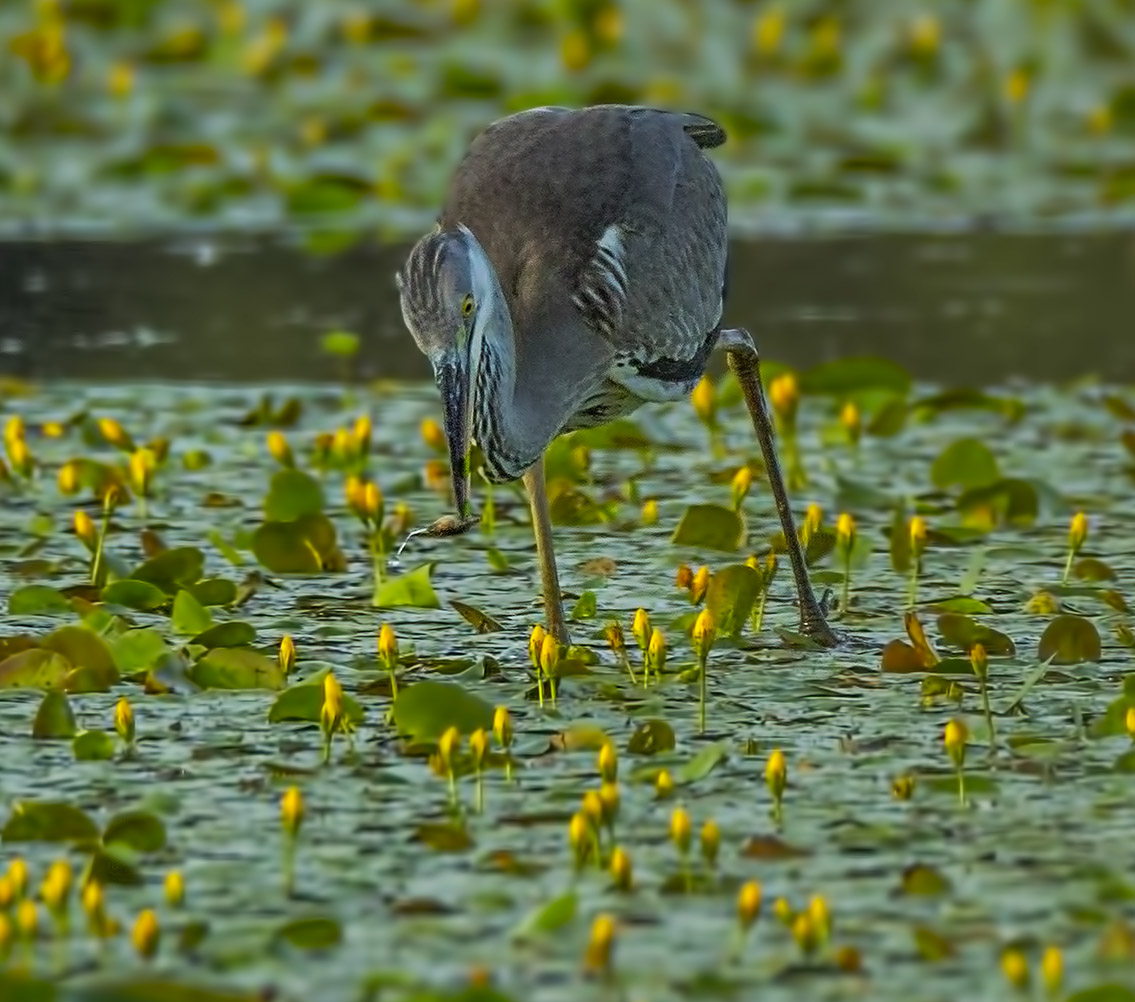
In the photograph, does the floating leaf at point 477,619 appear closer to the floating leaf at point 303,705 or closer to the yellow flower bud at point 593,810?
the floating leaf at point 303,705

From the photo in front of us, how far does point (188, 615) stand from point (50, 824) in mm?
1648

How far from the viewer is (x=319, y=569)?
7641 mm

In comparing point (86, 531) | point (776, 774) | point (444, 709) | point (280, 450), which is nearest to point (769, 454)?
point (280, 450)

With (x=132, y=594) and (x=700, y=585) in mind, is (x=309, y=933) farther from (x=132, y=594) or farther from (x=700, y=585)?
(x=132, y=594)

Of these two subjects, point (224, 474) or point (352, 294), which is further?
point (352, 294)

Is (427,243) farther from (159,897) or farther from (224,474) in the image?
(224,474)

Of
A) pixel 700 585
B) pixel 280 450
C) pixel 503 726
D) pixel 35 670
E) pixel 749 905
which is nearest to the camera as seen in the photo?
pixel 749 905

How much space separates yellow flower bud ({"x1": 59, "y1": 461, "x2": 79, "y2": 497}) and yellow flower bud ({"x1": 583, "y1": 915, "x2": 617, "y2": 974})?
160 inches

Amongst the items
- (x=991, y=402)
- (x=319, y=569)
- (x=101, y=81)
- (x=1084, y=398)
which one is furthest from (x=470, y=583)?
(x=101, y=81)

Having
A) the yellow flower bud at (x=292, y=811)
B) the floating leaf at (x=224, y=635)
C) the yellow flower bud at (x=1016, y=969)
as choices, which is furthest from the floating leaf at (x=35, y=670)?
the yellow flower bud at (x=1016, y=969)

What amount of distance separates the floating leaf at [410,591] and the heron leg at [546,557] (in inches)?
13.1

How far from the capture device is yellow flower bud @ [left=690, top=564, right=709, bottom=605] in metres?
6.63

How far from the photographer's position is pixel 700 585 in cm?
666

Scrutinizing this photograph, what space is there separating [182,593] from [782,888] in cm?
234
